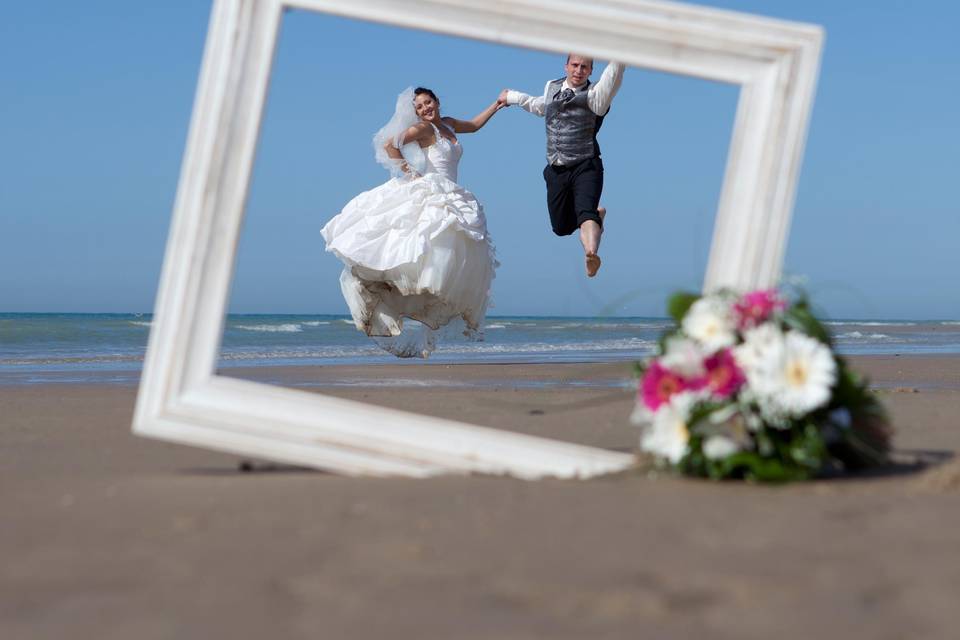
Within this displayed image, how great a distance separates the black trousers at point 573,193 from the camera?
905 cm

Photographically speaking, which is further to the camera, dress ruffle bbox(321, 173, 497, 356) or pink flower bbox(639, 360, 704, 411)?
dress ruffle bbox(321, 173, 497, 356)

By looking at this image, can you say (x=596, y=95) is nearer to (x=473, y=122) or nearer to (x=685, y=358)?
(x=473, y=122)

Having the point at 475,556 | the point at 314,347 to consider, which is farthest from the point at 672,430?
the point at 314,347

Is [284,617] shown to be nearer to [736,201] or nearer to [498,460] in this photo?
[498,460]

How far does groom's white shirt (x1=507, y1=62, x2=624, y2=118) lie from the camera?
799cm

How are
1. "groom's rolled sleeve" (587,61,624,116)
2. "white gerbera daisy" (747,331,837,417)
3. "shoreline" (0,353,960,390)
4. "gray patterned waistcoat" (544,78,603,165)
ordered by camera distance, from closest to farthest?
"white gerbera daisy" (747,331,837,417) < "shoreline" (0,353,960,390) < "groom's rolled sleeve" (587,61,624,116) < "gray patterned waistcoat" (544,78,603,165)

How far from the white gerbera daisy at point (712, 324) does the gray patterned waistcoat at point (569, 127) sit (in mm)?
6032

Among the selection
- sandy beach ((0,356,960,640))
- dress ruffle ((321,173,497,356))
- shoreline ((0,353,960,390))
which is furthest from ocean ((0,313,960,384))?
sandy beach ((0,356,960,640))

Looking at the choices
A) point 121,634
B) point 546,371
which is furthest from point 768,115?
point 546,371

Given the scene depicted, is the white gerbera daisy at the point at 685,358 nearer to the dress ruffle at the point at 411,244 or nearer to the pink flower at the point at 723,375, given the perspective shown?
the pink flower at the point at 723,375

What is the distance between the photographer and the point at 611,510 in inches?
96.0

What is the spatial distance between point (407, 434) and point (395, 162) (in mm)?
6376

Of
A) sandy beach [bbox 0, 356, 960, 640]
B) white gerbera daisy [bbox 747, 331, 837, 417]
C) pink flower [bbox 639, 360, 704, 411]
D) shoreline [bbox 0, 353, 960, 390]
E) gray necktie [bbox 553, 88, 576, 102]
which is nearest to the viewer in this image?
sandy beach [bbox 0, 356, 960, 640]

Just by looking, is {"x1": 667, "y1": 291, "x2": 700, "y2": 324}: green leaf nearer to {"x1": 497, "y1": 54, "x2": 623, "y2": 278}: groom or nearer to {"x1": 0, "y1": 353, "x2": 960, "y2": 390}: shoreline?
{"x1": 0, "y1": 353, "x2": 960, "y2": 390}: shoreline
